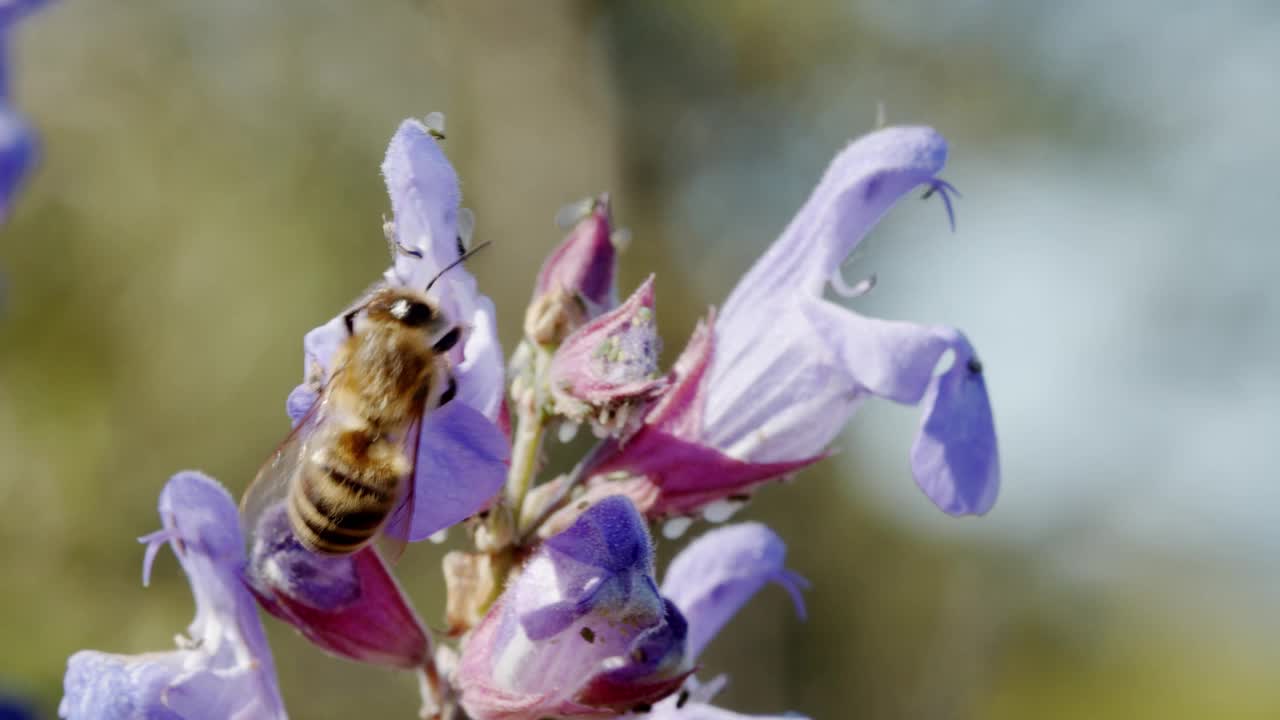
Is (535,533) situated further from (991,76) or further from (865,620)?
(865,620)

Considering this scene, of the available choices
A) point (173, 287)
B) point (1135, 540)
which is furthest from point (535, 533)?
point (1135, 540)

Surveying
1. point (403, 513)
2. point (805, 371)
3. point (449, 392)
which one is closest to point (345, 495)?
point (403, 513)

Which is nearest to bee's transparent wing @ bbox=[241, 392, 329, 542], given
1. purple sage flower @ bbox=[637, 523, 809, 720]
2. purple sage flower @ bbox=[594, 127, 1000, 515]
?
purple sage flower @ bbox=[594, 127, 1000, 515]

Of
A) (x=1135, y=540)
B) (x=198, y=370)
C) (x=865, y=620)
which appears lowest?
(x=865, y=620)

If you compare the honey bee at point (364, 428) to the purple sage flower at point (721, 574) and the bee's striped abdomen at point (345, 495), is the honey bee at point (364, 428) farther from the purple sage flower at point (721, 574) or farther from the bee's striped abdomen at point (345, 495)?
the purple sage flower at point (721, 574)

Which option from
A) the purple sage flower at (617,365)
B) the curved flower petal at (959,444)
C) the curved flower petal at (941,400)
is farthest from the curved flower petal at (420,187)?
the curved flower petal at (959,444)
